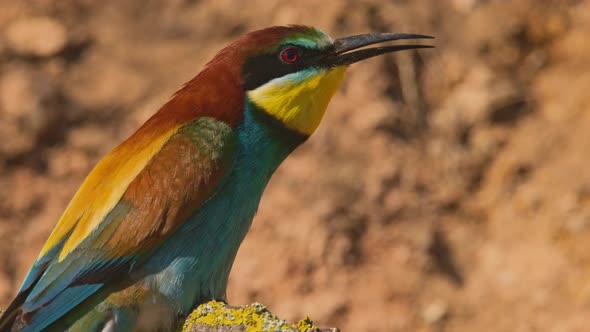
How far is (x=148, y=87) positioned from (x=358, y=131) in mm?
1068

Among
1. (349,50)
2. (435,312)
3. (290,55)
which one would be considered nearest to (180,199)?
(290,55)

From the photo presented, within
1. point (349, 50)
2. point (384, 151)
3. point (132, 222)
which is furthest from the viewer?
point (384, 151)

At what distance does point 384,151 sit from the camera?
18.2 feet

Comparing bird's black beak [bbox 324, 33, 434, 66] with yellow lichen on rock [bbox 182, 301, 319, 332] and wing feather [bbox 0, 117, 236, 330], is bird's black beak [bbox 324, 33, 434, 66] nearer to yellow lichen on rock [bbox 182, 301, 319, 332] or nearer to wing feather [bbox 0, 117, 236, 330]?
wing feather [bbox 0, 117, 236, 330]

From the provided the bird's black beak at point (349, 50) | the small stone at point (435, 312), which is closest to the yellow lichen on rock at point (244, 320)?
the bird's black beak at point (349, 50)

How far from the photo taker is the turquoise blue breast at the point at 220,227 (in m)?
3.24

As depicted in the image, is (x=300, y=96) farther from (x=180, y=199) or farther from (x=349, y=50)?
(x=180, y=199)

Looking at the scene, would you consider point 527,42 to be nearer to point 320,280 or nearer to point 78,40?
point 320,280

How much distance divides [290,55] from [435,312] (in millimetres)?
2012

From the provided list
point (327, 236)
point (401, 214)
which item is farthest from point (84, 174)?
point (401, 214)

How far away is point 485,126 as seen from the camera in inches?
227

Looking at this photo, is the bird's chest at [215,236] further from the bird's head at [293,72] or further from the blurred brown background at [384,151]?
the blurred brown background at [384,151]

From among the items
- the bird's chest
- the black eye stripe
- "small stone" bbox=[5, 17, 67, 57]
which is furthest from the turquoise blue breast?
"small stone" bbox=[5, 17, 67, 57]

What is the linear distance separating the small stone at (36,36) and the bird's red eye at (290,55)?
2321 mm
